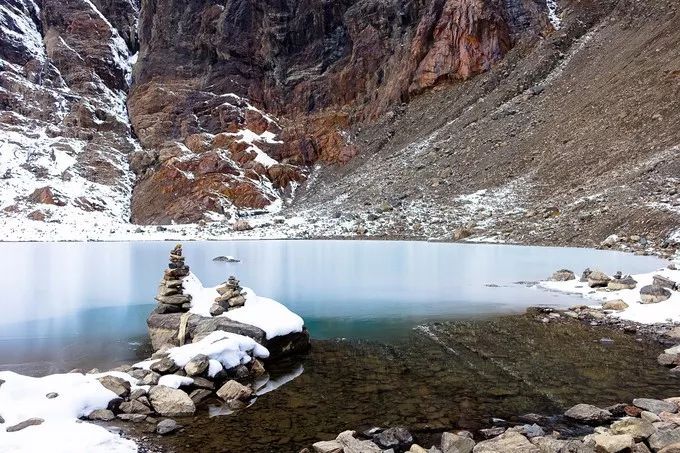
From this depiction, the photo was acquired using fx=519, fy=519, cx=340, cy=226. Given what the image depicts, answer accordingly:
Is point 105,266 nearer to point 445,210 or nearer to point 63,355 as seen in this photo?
point 63,355

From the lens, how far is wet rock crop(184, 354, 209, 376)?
31.7ft

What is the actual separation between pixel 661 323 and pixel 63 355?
14.8 metres

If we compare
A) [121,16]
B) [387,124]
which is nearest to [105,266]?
[387,124]

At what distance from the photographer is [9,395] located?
7.99 meters

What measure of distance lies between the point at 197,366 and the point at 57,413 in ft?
8.12

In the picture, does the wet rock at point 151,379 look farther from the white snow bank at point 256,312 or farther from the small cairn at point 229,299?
the small cairn at point 229,299

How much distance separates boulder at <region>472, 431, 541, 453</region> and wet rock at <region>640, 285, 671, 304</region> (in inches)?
413

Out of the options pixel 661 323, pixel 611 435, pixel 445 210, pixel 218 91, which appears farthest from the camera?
pixel 218 91

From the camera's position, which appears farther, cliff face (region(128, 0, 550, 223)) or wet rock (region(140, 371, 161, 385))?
cliff face (region(128, 0, 550, 223))

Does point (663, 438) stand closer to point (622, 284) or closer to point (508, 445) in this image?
point (508, 445)

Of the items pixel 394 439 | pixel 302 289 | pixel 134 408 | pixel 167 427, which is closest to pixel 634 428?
pixel 394 439

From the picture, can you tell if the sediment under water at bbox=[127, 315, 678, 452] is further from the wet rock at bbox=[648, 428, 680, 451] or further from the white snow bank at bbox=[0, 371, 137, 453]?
the wet rock at bbox=[648, 428, 680, 451]

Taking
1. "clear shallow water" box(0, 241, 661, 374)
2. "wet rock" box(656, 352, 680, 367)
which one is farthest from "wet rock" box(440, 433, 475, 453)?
"clear shallow water" box(0, 241, 661, 374)

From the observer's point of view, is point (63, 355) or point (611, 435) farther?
point (63, 355)
